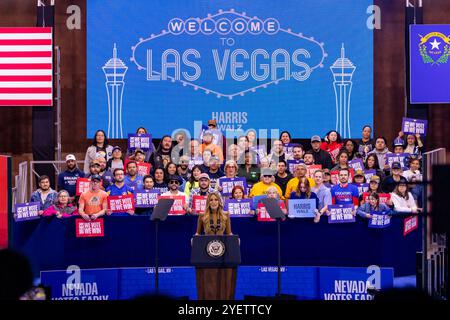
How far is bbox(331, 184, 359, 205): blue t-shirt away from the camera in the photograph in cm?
1297

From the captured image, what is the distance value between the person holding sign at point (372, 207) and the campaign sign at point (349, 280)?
1.13 m

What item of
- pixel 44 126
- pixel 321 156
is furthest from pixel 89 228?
pixel 44 126

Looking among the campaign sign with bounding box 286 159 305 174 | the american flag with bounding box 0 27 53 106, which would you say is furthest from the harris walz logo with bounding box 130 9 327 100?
the campaign sign with bounding box 286 159 305 174

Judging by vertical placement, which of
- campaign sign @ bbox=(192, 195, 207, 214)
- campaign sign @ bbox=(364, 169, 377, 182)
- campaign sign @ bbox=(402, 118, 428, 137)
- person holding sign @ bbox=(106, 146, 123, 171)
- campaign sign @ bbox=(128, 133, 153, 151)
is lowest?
campaign sign @ bbox=(192, 195, 207, 214)

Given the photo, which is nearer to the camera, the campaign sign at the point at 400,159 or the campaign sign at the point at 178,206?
the campaign sign at the point at 178,206

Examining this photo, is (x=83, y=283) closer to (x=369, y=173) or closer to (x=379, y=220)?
(x=379, y=220)

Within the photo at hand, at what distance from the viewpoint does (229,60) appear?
56.5ft

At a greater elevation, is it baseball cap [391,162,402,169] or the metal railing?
baseball cap [391,162,402,169]

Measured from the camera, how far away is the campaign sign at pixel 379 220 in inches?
498

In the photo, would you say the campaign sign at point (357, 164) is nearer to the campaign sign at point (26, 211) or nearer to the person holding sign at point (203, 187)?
the person holding sign at point (203, 187)

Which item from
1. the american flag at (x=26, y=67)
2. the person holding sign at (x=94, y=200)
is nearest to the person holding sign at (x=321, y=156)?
the person holding sign at (x=94, y=200)

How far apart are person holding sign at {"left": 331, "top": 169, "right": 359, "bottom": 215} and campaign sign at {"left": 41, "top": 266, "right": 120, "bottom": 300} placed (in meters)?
3.69

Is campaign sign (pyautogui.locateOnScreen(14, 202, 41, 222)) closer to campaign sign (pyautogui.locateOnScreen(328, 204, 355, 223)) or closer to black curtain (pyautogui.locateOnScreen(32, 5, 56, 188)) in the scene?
black curtain (pyautogui.locateOnScreen(32, 5, 56, 188))

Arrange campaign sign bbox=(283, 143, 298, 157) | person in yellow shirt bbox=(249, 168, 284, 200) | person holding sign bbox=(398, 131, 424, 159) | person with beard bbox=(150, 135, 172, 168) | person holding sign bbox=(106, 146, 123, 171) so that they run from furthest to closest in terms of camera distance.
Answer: person holding sign bbox=(398, 131, 424, 159) → campaign sign bbox=(283, 143, 298, 157) → person with beard bbox=(150, 135, 172, 168) → person holding sign bbox=(106, 146, 123, 171) → person in yellow shirt bbox=(249, 168, 284, 200)
